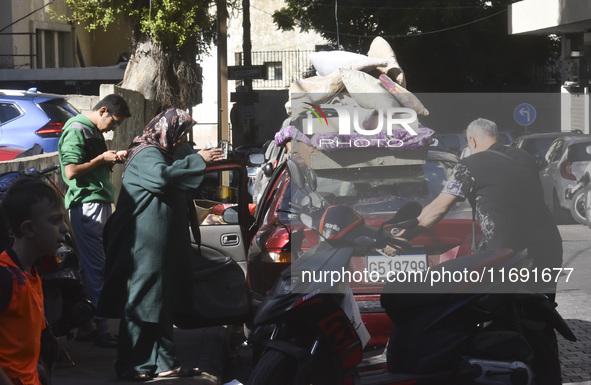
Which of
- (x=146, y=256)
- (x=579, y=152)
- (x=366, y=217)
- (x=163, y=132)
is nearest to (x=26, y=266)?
(x=146, y=256)

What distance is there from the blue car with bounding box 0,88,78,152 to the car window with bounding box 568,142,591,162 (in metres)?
9.33

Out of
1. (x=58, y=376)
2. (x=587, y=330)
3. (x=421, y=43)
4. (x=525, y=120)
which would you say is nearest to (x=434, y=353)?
(x=58, y=376)

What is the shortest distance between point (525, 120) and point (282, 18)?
1453cm

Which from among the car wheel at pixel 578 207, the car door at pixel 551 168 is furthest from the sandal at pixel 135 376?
the car door at pixel 551 168

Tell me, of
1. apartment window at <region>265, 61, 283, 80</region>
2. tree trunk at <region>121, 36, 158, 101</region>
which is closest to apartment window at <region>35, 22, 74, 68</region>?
tree trunk at <region>121, 36, 158, 101</region>

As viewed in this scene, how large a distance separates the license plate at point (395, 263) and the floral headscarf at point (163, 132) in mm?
1514

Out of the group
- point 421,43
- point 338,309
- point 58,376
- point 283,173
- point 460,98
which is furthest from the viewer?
point 460,98

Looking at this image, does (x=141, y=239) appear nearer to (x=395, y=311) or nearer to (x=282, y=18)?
(x=395, y=311)

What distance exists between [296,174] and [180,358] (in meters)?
1.65

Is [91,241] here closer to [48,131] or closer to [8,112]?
[48,131]

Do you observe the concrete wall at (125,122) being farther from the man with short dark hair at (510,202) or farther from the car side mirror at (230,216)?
the man with short dark hair at (510,202)

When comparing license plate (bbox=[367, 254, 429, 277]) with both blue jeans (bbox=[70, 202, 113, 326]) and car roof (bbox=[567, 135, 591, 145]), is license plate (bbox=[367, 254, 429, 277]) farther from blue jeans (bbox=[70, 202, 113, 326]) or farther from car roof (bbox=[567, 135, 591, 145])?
car roof (bbox=[567, 135, 591, 145])

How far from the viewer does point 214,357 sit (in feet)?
22.9

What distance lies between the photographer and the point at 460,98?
3794 cm
